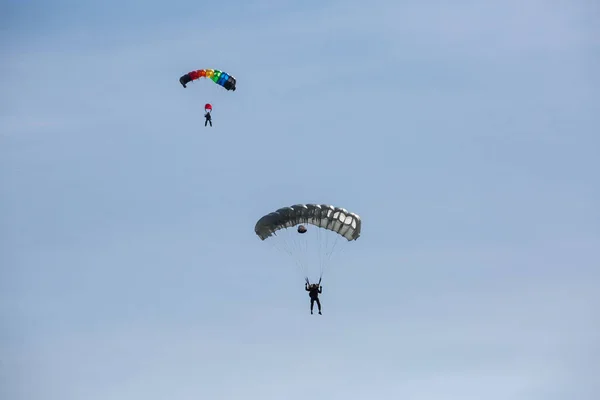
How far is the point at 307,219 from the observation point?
62469 millimetres

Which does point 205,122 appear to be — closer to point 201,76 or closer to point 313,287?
point 201,76

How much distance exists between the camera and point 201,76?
7894 cm

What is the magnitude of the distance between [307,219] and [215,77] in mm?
18596

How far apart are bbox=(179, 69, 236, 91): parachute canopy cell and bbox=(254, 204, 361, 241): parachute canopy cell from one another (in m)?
16.9

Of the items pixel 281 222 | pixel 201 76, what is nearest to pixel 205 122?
pixel 201 76

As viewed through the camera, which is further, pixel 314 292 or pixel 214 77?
pixel 214 77

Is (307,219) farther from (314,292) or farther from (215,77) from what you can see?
(215,77)

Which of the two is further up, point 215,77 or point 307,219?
point 215,77

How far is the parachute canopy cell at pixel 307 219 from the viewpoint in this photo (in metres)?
62.4

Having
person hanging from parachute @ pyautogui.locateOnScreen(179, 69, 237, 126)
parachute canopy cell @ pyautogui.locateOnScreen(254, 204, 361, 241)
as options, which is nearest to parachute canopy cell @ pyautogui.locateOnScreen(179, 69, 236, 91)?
person hanging from parachute @ pyautogui.locateOnScreen(179, 69, 237, 126)

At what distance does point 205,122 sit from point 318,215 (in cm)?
1978

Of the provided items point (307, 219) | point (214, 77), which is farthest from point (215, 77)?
point (307, 219)

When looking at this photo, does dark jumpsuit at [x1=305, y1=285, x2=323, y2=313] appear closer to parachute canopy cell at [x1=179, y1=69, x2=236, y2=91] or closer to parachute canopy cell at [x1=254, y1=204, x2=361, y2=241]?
parachute canopy cell at [x1=254, y1=204, x2=361, y2=241]

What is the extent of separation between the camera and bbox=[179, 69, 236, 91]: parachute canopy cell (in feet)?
256
